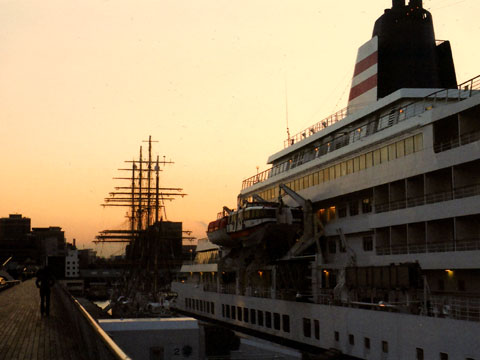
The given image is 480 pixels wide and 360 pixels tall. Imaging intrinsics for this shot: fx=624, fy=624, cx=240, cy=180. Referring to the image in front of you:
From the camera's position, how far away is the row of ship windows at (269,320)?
3155cm

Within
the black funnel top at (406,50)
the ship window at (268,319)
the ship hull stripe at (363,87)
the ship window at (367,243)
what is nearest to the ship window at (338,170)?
the ship window at (367,243)

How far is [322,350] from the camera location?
120 feet

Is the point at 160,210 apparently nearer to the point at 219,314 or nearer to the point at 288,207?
the point at 219,314

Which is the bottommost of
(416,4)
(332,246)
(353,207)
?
(332,246)

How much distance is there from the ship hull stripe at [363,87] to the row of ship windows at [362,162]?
698cm

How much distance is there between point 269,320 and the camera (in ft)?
150

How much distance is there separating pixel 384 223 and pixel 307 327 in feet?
30.5

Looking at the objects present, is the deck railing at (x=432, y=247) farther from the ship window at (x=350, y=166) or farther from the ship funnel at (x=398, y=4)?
the ship funnel at (x=398, y=4)

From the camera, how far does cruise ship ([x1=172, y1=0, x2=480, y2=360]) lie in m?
28.3

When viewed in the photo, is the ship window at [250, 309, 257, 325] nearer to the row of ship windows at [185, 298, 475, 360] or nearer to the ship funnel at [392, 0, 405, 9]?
the row of ship windows at [185, 298, 475, 360]

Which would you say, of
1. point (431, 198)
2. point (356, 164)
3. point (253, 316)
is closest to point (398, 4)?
point (356, 164)

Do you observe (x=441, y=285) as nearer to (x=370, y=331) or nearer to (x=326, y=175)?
(x=370, y=331)

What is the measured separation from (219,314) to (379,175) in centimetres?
2787

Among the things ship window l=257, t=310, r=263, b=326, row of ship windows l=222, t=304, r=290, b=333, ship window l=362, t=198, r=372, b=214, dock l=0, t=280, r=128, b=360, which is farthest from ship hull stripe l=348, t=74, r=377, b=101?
dock l=0, t=280, r=128, b=360
